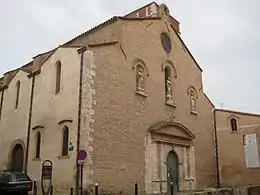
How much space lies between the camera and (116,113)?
16.3 meters

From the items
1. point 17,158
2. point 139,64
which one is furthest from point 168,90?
point 17,158

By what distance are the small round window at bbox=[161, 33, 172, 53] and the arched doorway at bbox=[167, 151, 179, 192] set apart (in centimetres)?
701

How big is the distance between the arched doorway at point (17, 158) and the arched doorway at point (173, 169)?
860 centimetres

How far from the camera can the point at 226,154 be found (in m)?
24.0

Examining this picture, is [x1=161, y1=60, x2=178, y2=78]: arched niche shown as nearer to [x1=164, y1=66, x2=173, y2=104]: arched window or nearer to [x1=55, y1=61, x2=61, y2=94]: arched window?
[x1=164, y1=66, x2=173, y2=104]: arched window

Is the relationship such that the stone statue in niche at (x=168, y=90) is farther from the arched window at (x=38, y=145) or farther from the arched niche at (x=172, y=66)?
the arched window at (x=38, y=145)

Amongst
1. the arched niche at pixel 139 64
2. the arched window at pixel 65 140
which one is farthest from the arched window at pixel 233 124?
the arched window at pixel 65 140

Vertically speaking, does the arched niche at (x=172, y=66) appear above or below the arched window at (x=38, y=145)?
above

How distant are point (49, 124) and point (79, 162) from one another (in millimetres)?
4091

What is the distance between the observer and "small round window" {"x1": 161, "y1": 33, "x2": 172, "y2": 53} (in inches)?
852

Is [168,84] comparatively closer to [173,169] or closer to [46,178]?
[173,169]

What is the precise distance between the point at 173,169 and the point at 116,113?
5927 millimetres

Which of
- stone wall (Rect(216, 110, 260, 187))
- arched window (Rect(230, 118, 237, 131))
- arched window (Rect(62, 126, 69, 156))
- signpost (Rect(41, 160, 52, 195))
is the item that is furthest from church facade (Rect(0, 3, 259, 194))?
arched window (Rect(230, 118, 237, 131))

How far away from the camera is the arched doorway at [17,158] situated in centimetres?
1836
